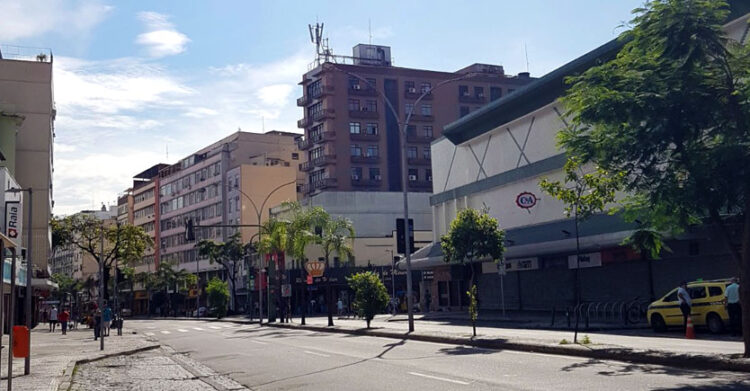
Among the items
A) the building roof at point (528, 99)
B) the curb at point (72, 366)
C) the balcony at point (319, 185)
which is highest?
the balcony at point (319, 185)

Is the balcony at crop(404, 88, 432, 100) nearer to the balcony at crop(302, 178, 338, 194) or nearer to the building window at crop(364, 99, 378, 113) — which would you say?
the building window at crop(364, 99, 378, 113)

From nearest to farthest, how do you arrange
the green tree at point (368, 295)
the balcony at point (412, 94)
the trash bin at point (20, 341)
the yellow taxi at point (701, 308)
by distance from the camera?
the trash bin at point (20, 341), the yellow taxi at point (701, 308), the green tree at point (368, 295), the balcony at point (412, 94)

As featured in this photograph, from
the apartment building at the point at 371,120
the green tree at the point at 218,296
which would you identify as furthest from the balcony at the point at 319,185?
the green tree at the point at 218,296

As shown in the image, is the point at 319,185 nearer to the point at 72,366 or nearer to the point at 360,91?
the point at 360,91

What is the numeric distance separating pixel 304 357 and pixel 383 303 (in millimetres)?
16767

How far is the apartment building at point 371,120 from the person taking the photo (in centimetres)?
9406

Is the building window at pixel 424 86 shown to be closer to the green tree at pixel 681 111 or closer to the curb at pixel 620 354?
the curb at pixel 620 354

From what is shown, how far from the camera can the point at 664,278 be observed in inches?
1399

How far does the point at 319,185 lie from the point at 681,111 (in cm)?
8103

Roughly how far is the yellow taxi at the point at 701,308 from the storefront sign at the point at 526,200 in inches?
672

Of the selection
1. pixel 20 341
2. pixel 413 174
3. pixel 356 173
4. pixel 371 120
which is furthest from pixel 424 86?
pixel 20 341

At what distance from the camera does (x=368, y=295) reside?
125 ft

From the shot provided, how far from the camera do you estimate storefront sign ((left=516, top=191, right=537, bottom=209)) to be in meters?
44.1

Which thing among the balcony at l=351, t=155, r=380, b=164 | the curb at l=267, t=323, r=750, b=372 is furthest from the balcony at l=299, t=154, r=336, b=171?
the curb at l=267, t=323, r=750, b=372
